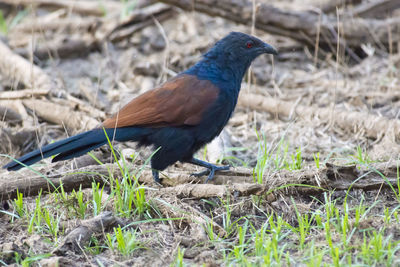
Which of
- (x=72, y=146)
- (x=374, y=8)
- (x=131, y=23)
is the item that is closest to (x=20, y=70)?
(x=131, y=23)

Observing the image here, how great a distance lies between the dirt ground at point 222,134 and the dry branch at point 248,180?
0.11 feet

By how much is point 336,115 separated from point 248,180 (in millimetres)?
1939

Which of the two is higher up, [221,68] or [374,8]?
[374,8]

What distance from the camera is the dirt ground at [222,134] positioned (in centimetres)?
304

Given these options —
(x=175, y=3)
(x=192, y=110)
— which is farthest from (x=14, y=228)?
(x=175, y=3)

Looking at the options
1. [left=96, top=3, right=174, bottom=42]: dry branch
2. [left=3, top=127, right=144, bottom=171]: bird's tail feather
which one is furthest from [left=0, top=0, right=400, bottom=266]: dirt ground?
[left=3, top=127, right=144, bottom=171]: bird's tail feather

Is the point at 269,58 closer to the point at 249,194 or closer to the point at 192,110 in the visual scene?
the point at 192,110

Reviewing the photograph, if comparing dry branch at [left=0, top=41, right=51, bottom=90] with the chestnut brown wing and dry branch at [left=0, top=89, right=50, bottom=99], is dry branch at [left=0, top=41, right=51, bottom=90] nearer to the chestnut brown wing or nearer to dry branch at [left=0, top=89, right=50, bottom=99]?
dry branch at [left=0, top=89, right=50, bottom=99]

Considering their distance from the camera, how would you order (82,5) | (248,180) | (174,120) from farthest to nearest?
(82,5)
(174,120)
(248,180)

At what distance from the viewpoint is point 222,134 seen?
4965 mm

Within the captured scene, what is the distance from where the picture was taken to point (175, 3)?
6.02m

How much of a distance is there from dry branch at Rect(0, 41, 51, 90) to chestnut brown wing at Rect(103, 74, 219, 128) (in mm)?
2204

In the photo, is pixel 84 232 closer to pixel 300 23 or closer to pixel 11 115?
pixel 11 115

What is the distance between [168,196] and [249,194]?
548 millimetres
